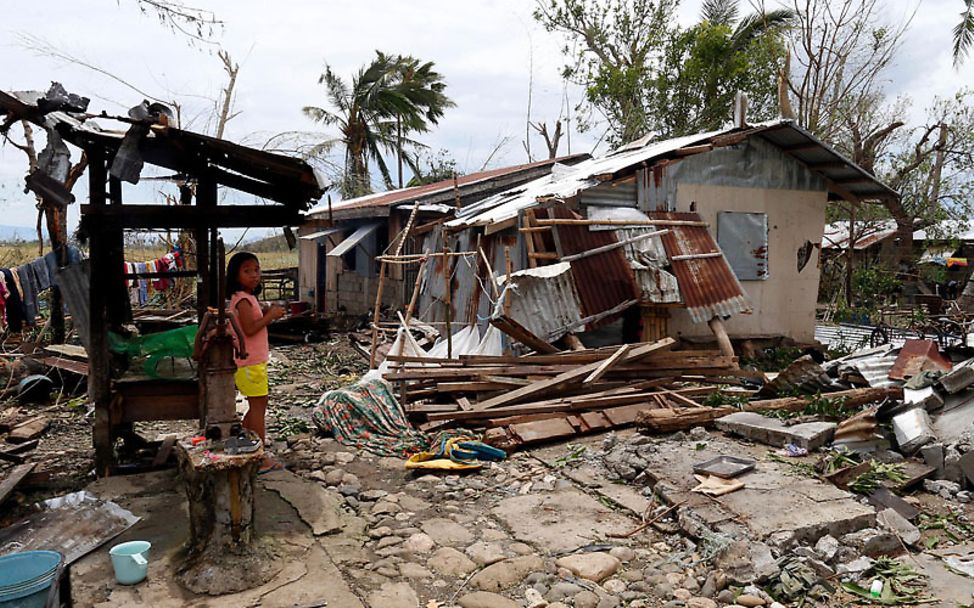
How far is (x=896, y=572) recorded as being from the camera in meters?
4.22

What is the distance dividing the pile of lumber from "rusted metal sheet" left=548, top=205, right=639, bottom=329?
3.26ft

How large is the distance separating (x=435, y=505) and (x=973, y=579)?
12.5 ft

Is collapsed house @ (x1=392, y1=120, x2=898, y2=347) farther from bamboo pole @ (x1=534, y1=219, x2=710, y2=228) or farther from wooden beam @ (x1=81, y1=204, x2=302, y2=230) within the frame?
wooden beam @ (x1=81, y1=204, x2=302, y2=230)

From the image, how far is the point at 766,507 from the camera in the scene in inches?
195

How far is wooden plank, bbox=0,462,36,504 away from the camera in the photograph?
4.95 metres

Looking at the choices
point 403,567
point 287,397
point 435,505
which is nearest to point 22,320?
point 287,397

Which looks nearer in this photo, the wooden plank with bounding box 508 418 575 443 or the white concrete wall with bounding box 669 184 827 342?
the wooden plank with bounding box 508 418 575 443

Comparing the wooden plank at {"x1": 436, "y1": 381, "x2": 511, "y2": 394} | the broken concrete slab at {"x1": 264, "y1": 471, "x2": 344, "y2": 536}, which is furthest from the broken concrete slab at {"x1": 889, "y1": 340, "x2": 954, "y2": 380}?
the broken concrete slab at {"x1": 264, "y1": 471, "x2": 344, "y2": 536}

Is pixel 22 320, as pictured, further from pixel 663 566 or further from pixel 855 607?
pixel 855 607

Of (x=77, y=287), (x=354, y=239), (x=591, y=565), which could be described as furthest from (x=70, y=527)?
(x=354, y=239)

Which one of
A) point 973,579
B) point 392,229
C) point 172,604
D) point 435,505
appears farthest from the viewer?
point 392,229

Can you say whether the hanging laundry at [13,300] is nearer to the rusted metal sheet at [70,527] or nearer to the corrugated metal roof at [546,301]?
the rusted metal sheet at [70,527]

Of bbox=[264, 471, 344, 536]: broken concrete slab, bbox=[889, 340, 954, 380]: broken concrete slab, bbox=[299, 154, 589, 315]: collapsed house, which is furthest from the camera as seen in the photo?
bbox=[299, 154, 589, 315]: collapsed house

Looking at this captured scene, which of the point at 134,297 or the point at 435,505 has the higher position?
the point at 134,297
